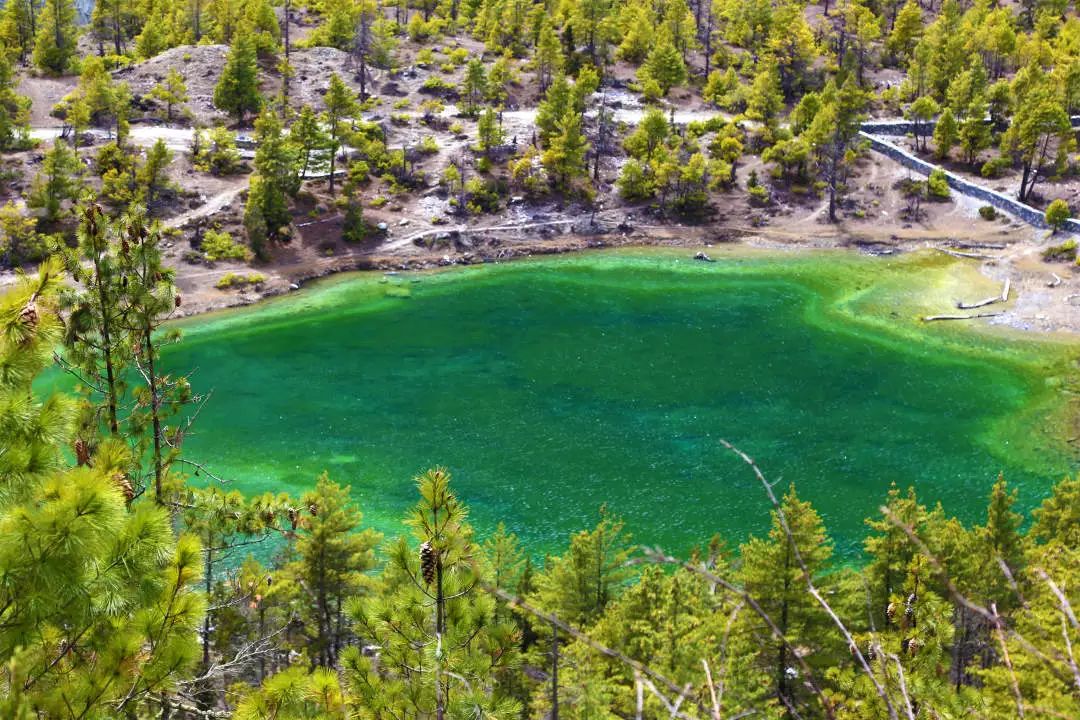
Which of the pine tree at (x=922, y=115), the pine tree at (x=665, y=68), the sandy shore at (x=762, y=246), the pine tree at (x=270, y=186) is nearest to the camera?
the sandy shore at (x=762, y=246)

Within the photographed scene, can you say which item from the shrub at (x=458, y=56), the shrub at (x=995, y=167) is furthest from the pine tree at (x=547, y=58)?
the shrub at (x=995, y=167)

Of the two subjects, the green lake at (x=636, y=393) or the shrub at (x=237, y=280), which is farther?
the shrub at (x=237, y=280)

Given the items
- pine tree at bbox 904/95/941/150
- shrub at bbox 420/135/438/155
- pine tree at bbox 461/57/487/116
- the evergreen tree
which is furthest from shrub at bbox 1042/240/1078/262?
the evergreen tree

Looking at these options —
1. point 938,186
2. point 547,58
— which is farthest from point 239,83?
point 938,186

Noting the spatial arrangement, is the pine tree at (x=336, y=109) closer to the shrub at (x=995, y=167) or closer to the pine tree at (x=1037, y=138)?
the shrub at (x=995, y=167)

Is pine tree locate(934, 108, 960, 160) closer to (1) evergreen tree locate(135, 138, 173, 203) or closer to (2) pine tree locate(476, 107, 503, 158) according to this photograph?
(2) pine tree locate(476, 107, 503, 158)

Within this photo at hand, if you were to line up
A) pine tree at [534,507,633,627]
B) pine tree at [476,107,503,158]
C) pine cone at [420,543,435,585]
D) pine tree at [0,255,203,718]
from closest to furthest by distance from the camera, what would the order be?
pine tree at [0,255,203,718], pine cone at [420,543,435,585], pine tree at [534,507,633,627], pine tree at [476,107,503,158]

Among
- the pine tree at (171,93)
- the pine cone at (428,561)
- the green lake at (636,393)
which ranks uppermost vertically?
the pine cone at (428,561)
